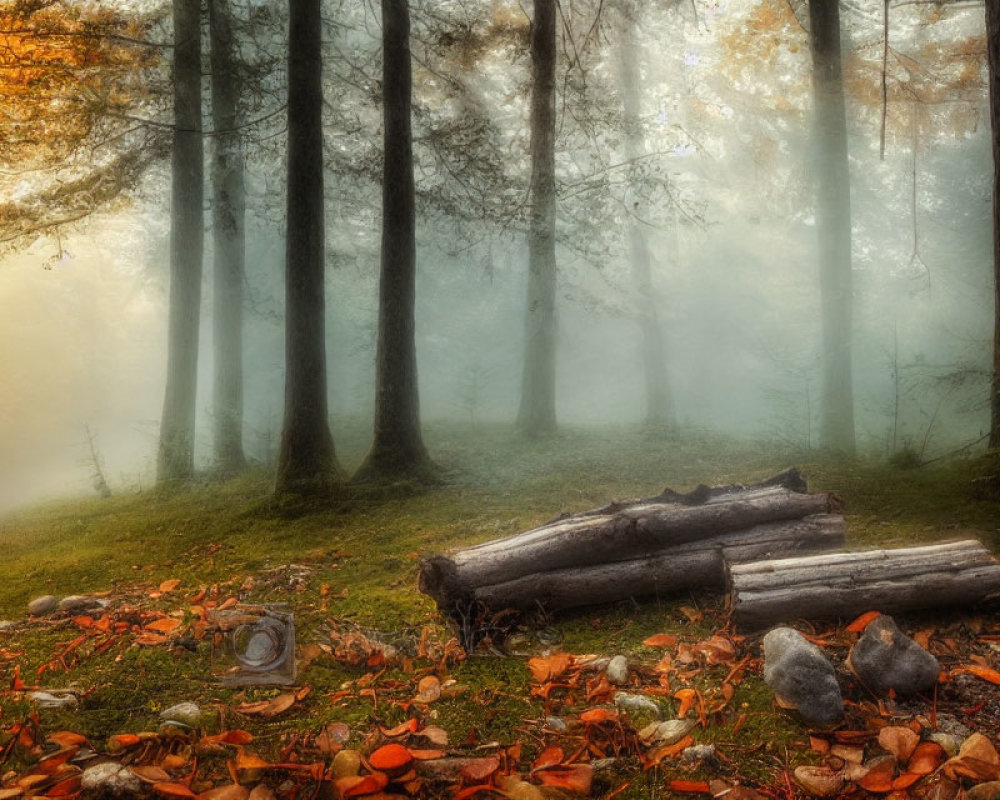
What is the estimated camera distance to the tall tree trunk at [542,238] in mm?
10867

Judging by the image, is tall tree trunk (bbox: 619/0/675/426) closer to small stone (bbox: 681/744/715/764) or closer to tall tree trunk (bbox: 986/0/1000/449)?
tall tree trunk (bbox: 986/0/1000/449)

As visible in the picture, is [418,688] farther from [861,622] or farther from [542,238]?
[542,238]

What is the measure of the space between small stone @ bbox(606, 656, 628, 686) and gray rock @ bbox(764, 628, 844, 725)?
643 mm

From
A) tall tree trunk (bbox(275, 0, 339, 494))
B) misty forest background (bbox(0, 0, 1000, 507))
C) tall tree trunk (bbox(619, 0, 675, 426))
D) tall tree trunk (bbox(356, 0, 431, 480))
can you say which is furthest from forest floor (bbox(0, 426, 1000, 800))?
A: tall tree trunk (bbox(619, 0, 675, 426))

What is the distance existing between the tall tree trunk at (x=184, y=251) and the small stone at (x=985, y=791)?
35.6ft

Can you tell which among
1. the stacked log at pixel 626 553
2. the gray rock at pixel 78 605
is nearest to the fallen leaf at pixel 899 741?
the stacked log at pixel 626 553

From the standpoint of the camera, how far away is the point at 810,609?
10.3 feet

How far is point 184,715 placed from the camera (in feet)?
8.33

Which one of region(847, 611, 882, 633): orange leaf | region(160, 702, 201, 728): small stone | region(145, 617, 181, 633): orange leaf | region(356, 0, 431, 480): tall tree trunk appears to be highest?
region(356, 0, 431, 480): tall tree trunk

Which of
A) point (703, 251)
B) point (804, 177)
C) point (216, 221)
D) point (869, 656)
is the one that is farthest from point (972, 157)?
point (869, 656)

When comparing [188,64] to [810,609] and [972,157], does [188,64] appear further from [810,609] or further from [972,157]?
[972,157]

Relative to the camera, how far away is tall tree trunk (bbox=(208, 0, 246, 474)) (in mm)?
11031

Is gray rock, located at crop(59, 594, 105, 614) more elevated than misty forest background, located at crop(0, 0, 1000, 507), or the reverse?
misty forest background, located at crop(0, 0, 1000, 507)

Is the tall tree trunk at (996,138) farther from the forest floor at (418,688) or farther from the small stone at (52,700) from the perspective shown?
the small stone at (52,700)
